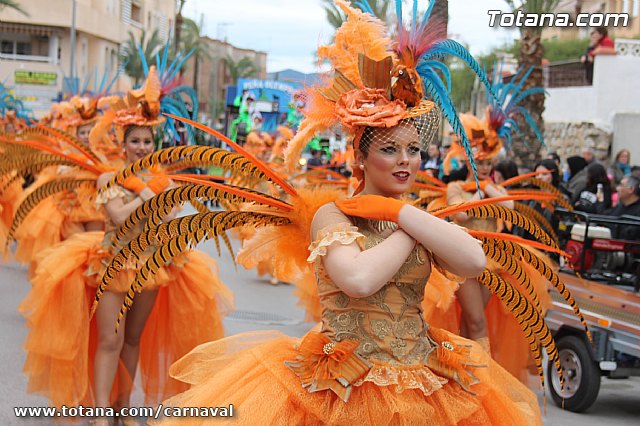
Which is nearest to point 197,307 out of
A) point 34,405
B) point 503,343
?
point 34,405

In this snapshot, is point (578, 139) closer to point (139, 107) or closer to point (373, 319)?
point (139, 107)

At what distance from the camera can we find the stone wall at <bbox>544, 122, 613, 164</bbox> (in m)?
21.7

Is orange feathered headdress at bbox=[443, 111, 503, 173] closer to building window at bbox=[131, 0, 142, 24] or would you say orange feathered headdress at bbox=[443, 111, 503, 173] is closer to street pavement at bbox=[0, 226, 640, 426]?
street pavement at bbox=[0, 226, 640, 426]

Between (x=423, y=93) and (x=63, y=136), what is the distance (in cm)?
362

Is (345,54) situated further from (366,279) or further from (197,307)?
(197,307)

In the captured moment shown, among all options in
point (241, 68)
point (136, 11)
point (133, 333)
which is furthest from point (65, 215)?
point (241, 68)

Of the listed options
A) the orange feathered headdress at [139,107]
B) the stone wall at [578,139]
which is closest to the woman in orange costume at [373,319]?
the orange feathered headdress at [139,107]

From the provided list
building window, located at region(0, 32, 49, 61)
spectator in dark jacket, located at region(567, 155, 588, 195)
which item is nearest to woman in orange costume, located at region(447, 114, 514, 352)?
spectator in dark jacket, located at region(567, 155, 588, 195)

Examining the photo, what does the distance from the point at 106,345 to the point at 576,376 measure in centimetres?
389

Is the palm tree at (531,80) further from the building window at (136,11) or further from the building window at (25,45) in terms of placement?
the building window at (136,11)

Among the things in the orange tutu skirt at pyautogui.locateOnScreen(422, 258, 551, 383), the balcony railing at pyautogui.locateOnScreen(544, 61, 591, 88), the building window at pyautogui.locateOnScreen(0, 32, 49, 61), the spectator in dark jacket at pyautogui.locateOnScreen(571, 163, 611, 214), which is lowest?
the orange tutu skirt at pyautogui.locateOnScreen(422, 258, 551, 383)

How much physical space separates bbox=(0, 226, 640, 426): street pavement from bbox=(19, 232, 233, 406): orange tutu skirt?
38cm

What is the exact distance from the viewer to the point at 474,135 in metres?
8.28

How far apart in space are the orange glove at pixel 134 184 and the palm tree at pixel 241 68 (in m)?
78.6
